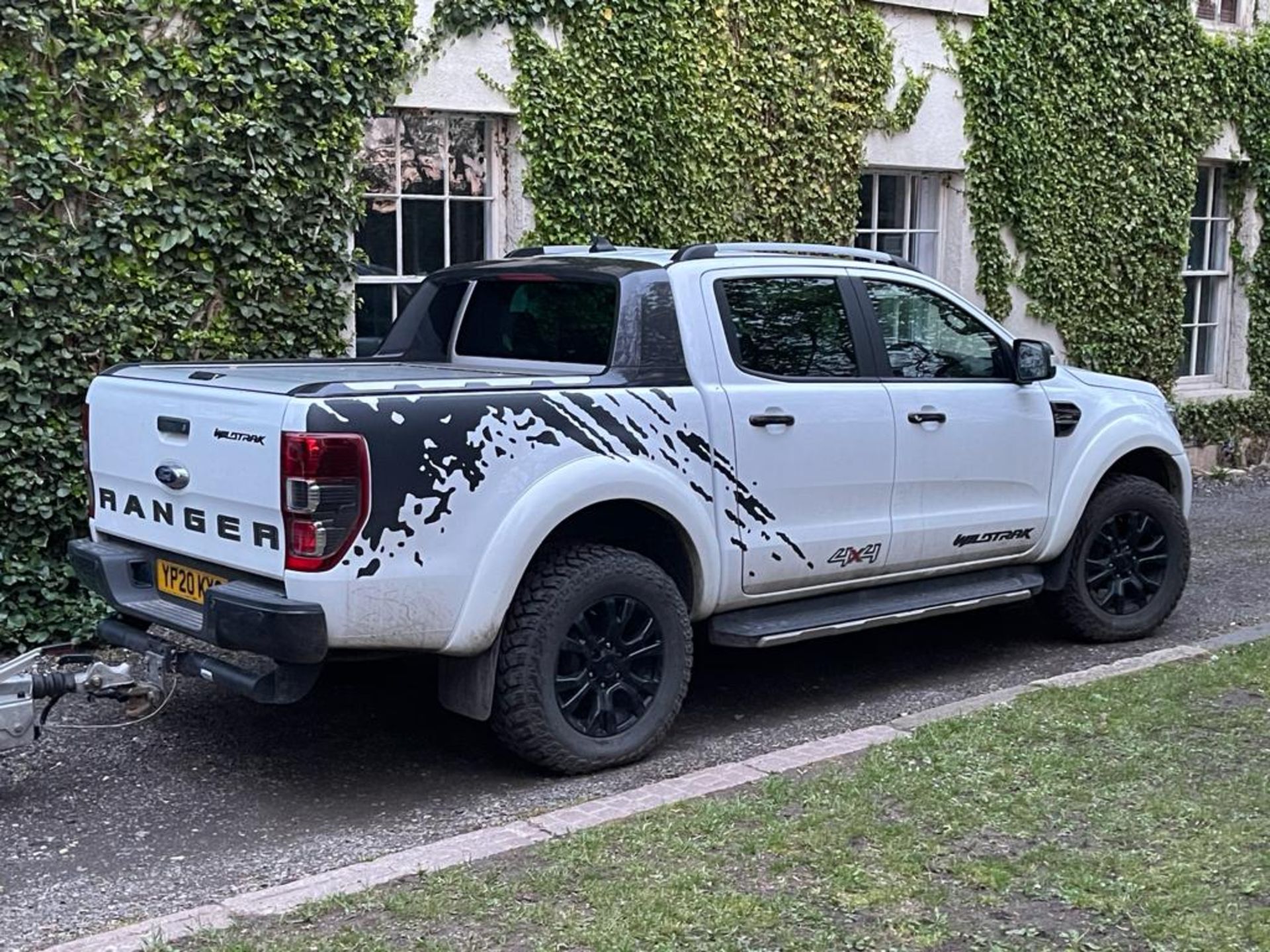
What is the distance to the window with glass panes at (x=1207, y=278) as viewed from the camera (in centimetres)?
1413

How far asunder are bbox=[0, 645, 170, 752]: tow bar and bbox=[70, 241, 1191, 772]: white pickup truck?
0.63 ft

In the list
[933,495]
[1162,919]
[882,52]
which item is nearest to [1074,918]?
[1162,919]

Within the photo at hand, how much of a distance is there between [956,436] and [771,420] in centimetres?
116

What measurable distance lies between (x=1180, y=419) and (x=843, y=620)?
8.16 metres

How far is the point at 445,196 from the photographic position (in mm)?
9070

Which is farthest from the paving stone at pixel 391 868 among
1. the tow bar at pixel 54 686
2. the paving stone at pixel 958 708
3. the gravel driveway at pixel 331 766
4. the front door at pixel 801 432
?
the paving stone at pixel 958 708

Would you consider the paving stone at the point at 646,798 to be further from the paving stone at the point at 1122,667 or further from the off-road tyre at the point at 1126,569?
the off-road tyre at the point at 1126,569

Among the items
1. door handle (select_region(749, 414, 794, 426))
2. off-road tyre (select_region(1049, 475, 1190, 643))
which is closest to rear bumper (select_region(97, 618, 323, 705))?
door handle (select_region(749, 414, 794, 426))

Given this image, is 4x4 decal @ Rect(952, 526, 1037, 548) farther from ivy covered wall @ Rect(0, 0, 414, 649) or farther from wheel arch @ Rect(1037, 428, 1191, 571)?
ivy covered wall @ Rect(0, 0, 414, 649)

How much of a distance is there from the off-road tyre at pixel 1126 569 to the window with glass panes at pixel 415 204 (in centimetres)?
374

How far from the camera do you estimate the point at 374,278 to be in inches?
344

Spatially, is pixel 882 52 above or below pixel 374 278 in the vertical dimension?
above

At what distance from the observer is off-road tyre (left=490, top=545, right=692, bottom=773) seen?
209 inches

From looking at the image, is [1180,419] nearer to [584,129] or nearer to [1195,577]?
[1195,577]
